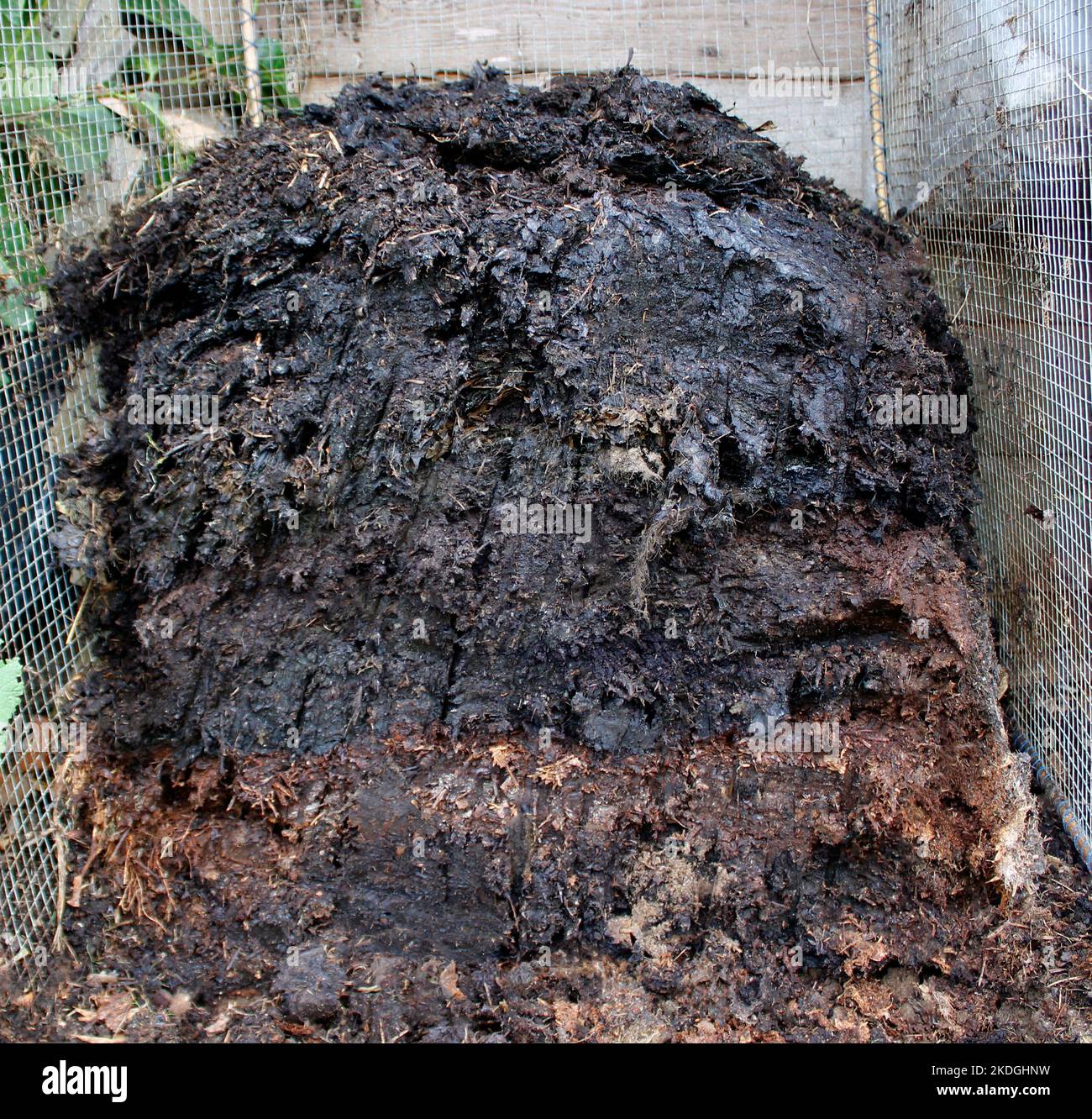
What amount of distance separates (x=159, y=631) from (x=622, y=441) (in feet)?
5.91

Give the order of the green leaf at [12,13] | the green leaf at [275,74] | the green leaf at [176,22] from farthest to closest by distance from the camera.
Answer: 1. the green leaf at [275,74]
2. the green leaf at [176,22]
3. the green leaf at [12,13]

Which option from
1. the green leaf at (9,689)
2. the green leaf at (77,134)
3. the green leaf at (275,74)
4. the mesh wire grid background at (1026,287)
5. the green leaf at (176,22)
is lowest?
the green leaf at (9,689)

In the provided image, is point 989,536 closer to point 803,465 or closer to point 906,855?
point 803,465

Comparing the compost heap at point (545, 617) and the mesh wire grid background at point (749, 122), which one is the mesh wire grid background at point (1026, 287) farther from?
the compost heap at point (545, 617)

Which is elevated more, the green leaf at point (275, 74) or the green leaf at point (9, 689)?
the green leaf at point (275, 74)

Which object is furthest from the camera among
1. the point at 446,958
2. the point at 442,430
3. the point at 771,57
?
the point at 771,57

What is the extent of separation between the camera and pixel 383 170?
3.28 meters

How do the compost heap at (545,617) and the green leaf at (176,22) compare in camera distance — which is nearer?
the compost heap at (545,617)

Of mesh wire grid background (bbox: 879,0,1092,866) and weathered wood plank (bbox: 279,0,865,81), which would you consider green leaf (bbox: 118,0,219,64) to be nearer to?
weathered wood plank (bbox: 279,0,865,81)

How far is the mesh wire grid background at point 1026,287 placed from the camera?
3.14m

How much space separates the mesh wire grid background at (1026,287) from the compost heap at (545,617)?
34 cm

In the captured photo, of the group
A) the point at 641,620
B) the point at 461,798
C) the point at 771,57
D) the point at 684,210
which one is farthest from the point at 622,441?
the point at 771,57

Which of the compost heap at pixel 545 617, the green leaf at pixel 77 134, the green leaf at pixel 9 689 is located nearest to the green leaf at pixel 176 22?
the green leaf at pixel 77 134

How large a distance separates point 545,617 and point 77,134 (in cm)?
269
